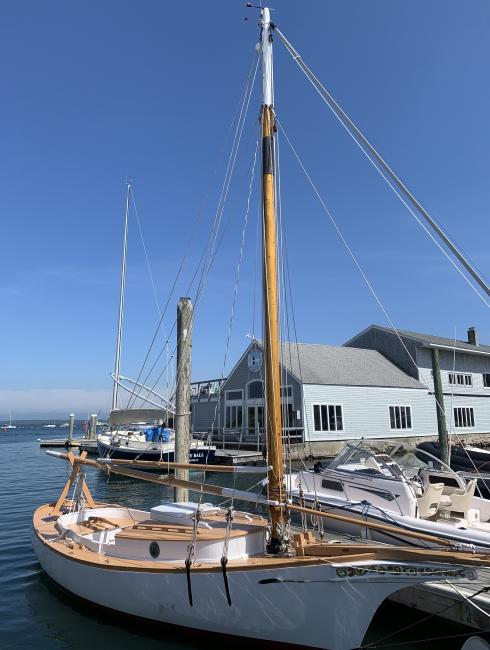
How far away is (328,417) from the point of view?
3316cm

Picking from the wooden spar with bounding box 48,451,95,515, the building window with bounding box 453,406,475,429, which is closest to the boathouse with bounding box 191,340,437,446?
the building window with bounding box 453,406,475,429

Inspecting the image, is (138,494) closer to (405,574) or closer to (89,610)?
(89,610)

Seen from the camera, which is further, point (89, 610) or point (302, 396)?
point (302, 396)

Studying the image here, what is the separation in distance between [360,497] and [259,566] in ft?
19.3

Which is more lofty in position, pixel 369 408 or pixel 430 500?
pixel 369 408

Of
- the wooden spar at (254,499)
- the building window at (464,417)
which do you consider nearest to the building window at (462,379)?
the building window at (464,417)

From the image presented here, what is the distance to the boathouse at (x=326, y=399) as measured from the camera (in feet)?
107

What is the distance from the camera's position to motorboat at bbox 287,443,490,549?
10391mm

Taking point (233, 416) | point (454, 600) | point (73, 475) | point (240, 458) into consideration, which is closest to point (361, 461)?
point (454, 600)

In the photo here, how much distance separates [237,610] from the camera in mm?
6918

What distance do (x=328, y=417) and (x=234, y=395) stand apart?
24.6 feet

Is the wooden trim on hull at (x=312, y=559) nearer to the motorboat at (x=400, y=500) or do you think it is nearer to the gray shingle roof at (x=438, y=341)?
the motorboat at (x=400, y=500)

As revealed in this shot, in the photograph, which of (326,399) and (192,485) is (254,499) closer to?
(192,485)

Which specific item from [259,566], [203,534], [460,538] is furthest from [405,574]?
[460,538]
